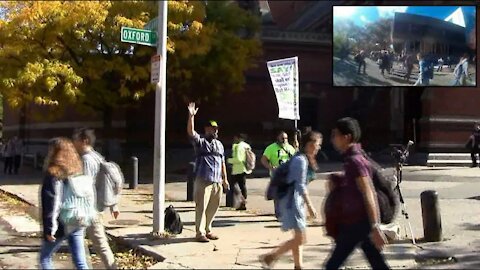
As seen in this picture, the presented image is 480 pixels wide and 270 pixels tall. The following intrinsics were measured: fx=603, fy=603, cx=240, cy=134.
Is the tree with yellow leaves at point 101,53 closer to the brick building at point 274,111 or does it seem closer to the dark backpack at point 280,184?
the brick building at point 274,111

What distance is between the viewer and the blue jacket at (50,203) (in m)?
5.91

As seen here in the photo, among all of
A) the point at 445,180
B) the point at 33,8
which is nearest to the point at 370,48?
the point at 445,180

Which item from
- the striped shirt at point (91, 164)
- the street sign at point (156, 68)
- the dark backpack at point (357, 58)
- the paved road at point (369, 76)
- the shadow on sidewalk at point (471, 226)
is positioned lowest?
the shadow on sidewalk at point (471, 226)

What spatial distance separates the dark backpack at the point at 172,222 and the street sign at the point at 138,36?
260 cm

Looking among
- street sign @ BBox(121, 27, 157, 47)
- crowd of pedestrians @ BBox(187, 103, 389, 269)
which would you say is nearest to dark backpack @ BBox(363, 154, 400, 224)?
crowd of pedestrians @ BBox(187, 103, 389, 269)

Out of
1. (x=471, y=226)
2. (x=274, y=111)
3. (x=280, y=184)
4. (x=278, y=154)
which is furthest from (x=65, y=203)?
(x=274, y=111)

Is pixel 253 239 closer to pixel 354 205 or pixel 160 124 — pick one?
pixel 160 124

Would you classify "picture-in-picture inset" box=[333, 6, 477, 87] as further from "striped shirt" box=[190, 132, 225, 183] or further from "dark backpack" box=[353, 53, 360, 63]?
"striped shirt" box=[190, 132, 225, 183]

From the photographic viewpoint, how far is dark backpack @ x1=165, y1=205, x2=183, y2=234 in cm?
914

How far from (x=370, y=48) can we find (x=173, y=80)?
920 cm

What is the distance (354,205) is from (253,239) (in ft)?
12.9

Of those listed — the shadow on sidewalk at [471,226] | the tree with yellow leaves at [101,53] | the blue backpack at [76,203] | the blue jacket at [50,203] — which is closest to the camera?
the blue jacket at [50,203]

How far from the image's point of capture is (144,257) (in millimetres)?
8023

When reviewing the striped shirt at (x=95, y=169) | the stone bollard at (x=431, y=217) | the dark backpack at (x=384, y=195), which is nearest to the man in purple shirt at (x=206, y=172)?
the striped shirt at (x=95, y=169)
